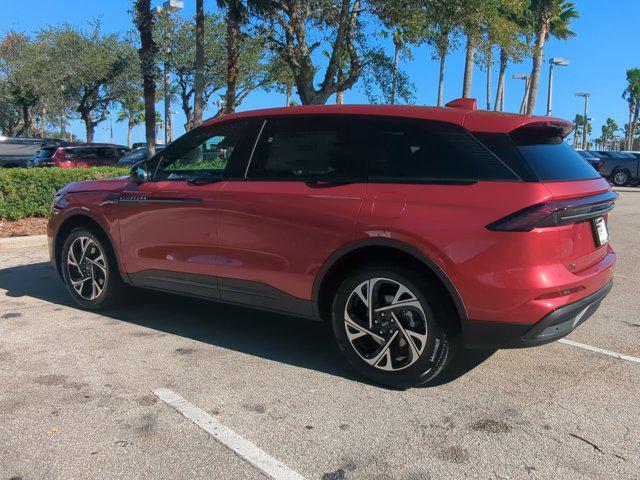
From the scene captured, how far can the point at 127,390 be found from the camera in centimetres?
363

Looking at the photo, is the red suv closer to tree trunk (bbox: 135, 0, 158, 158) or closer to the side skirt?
the side skirt

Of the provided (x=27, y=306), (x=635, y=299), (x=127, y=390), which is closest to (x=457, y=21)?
(x=635, y=299)

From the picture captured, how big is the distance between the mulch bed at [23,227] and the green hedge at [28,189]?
14 cm

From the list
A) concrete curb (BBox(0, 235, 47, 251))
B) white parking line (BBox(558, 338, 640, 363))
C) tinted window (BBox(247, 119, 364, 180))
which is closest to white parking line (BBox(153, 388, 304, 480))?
tinted window (BBox(247, 119, 364, 180))

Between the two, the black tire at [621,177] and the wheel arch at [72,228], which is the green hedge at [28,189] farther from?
the black tire at [621,177]

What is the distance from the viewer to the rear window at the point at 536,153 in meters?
3.27

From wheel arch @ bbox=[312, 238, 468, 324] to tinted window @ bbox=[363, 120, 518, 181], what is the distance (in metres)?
0.45

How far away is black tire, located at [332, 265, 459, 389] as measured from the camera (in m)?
3.45

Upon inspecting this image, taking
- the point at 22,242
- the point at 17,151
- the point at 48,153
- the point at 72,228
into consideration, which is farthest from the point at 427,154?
the point at 17,151

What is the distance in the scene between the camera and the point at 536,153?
11.2 ft

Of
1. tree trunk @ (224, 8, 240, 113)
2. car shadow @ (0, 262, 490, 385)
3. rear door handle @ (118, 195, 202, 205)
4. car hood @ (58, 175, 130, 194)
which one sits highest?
tree trunk @ (224, 8, 240, 113)

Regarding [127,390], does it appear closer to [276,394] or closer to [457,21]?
[276,394]

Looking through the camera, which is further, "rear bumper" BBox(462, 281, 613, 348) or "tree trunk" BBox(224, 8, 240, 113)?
"tree trunk" BBox(224, 8, 240, 113)

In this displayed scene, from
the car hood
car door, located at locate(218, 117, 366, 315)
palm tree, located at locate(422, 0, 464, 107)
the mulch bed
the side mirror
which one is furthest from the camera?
palm tree, located at locate(422, 0, 464, 107)
